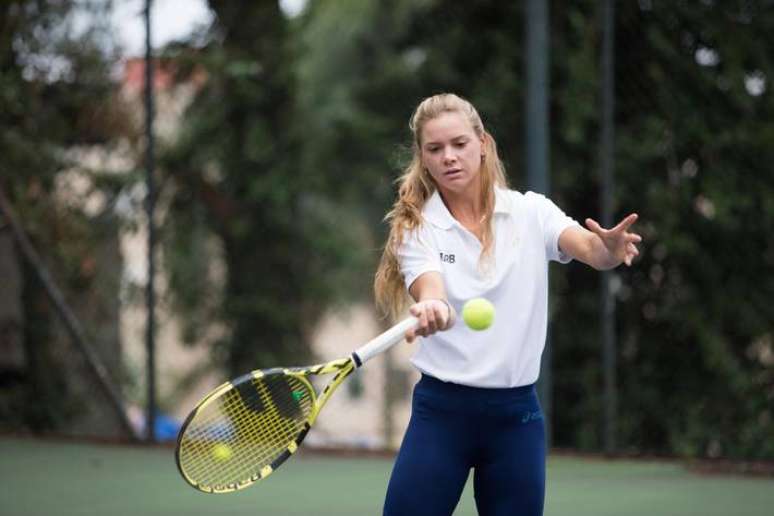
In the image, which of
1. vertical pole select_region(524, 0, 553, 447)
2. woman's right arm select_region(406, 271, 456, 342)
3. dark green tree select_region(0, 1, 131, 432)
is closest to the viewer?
woman's right arm select_region(406, 271, 456, 342)

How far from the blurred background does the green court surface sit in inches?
19.3

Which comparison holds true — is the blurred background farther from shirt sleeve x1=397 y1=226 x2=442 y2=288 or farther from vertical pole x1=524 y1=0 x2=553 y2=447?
shirt sleeve x1=397 y1=226 x2=442 y2=288

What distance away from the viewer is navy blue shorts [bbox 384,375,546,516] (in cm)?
302

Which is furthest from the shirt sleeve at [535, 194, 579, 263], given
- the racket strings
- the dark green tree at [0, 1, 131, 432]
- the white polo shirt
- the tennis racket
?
the dark green tree at [0, 1, 131, 432]

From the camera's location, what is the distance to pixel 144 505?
5.41 m

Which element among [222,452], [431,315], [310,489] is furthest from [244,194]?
[431,315]

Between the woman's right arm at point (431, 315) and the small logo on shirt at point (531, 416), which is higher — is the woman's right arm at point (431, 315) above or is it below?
above

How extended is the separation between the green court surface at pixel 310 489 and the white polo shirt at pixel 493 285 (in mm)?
2185

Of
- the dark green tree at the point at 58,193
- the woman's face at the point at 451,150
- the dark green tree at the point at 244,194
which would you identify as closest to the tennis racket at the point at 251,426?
the woman's face at the point at 451,150

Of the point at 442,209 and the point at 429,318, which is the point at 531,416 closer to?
the point at 429,318

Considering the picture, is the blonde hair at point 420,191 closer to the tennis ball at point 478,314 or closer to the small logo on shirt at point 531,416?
the tennis ball at point 478,314

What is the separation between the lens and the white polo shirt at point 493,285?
3012mm

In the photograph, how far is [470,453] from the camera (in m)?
3.05

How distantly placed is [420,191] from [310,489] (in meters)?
2.89
